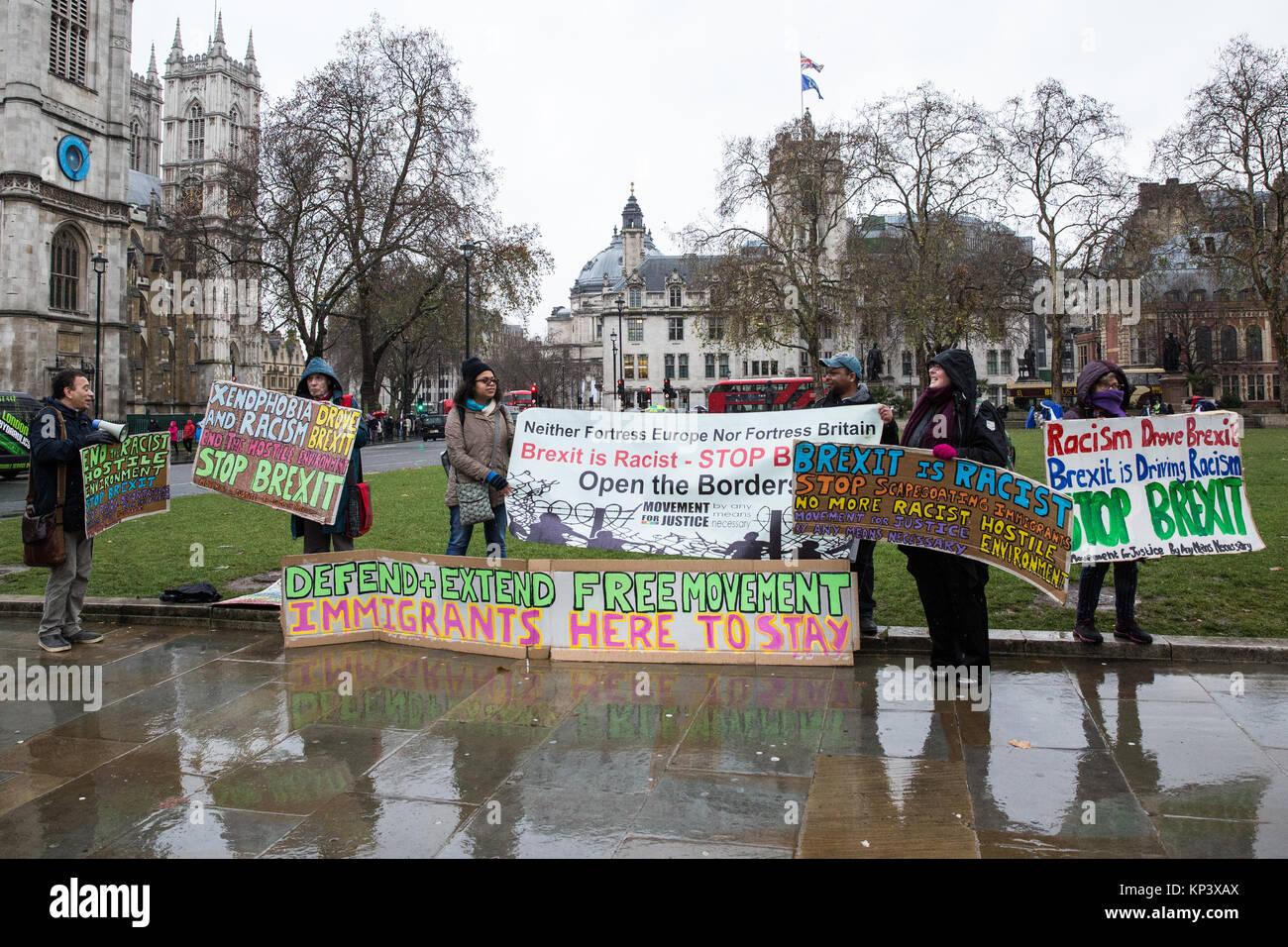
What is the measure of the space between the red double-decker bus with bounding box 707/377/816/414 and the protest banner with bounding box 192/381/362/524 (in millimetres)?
52804

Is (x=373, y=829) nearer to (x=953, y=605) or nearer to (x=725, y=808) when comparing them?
(x=725, y=808)

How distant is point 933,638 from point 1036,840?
2.11m

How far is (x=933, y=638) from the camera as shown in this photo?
5.72 metres

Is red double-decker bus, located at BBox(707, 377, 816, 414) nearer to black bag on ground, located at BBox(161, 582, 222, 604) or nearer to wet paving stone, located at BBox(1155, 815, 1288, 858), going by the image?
black bag on ground, located at BBox(161, 582, 222, 604)

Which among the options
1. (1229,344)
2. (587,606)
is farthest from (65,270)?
(1229,344)

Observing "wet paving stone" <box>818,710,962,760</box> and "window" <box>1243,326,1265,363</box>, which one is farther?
"window" <box>1243,326,1265,363</box>

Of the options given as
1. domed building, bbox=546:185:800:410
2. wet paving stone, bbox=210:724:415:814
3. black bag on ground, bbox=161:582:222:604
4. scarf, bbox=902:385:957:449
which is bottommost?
wet paving stone, bbox=210:724:415:814

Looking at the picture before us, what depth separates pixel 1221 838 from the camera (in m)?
3.65

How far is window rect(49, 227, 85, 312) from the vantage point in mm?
48438

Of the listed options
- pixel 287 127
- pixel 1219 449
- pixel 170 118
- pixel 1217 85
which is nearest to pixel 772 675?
pixel 1219 449

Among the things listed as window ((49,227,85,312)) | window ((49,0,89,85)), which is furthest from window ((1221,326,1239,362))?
window ((49,0,89,85))

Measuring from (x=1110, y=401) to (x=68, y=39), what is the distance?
57130 millimetres

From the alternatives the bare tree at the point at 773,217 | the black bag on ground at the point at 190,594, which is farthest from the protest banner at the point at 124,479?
the bare tree at the point at 773,217

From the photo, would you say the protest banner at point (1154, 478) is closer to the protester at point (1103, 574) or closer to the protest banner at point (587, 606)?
the protester at point (1103, 574)
